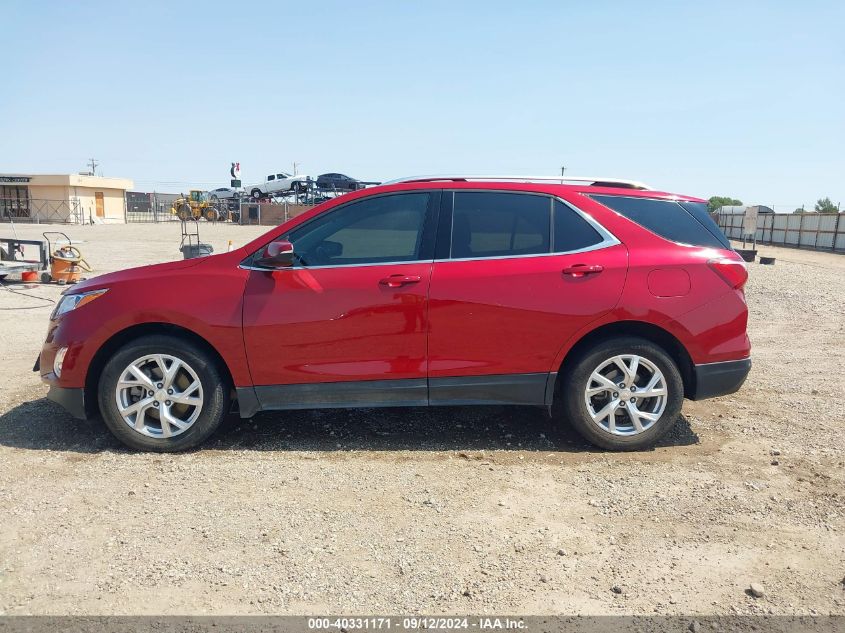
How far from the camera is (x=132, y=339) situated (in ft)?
14.7

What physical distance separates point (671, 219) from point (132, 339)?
3.78 meters

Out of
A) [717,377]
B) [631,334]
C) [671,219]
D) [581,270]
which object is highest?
[671,219]

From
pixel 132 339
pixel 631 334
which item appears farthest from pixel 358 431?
pixel 631 334

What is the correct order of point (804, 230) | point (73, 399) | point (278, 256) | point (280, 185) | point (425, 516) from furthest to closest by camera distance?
point (280, 185) → point (804, 230) → point (73, 399) → point (278, 256) → point (425, 516)

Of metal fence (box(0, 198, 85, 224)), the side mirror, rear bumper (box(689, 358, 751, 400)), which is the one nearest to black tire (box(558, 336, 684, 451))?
rear bumper (box(689, 358, 751, 400))

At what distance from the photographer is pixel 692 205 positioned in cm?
471

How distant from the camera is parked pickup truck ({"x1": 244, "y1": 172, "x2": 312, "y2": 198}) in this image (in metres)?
47.4

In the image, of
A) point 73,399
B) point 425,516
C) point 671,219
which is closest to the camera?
point 425,516

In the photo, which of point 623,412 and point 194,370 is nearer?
point 194,370

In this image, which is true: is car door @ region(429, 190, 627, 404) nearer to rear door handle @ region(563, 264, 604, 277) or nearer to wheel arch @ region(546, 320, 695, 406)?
rear door handle @ region(563, 264, 604, 277)

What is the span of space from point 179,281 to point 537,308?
2.38 m

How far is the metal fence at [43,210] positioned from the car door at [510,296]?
5237 centimetres

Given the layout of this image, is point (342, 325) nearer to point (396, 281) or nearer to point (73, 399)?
point (396, 281)

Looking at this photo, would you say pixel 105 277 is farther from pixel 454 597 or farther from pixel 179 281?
pixel 454 597
